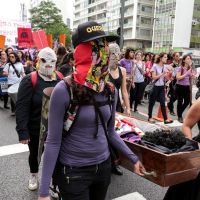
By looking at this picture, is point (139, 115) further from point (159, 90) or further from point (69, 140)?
point (69, 140)

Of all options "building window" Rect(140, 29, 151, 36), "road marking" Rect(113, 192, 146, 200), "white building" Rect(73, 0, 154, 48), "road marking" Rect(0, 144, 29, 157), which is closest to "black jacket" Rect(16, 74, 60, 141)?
"road marking" Rect(113, 192, 146, 200)

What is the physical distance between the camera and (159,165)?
82.2 inches

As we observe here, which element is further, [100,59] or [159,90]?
[159,90]

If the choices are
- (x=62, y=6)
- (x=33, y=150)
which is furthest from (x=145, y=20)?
(x=33, y=150)

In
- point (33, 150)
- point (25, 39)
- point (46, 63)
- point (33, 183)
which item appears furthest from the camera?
point (25, 39)

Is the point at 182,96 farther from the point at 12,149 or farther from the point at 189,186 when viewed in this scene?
the point at 189,186

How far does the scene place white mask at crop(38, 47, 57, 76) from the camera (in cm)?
338

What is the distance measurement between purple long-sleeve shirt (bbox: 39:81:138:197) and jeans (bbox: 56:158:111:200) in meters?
0.04

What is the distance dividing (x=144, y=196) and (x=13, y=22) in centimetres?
1636

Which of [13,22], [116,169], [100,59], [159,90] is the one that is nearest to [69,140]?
[100,59]

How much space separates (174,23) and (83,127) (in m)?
68.2

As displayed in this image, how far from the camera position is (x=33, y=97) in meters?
3.30

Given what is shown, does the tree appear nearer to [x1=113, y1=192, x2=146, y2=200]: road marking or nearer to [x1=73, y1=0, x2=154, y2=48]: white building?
[x1=73, y1=0, x2=154, y2=48]: white building

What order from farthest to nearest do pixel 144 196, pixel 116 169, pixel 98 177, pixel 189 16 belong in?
pixel 189 16
pixel 116 169
pixel 144 196
pixel 98 177
